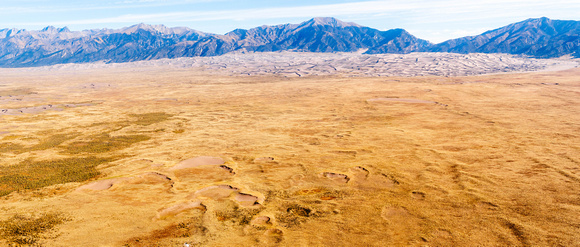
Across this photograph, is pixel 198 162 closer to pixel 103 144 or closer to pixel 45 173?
pixel 45 173

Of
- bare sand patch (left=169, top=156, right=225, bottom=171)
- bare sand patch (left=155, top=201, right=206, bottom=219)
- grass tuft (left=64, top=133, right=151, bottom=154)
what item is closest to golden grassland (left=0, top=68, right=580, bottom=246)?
bare sand patch (left=155, top=201, right=206, bottom=219)

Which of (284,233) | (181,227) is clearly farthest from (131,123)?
(284,233)

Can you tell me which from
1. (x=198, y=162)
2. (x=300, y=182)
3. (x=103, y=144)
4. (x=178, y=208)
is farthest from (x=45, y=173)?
(x=300, y=182)

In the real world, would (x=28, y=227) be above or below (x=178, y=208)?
above

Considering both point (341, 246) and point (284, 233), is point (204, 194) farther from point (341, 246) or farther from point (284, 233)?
point (341, 246)

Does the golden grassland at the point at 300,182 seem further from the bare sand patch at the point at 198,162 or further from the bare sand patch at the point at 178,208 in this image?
the bare sand patch at the point at 198,162

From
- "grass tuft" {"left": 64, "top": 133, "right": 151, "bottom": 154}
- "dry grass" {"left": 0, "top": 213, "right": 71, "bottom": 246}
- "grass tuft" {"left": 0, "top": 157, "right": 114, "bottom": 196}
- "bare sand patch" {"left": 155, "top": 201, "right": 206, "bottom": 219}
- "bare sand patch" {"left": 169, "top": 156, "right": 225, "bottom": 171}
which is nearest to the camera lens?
"dry grass" {"left": 0, "top": 213, "right": 71, "bottom": 246}

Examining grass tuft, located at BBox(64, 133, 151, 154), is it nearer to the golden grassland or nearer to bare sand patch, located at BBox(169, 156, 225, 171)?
the golden grassland

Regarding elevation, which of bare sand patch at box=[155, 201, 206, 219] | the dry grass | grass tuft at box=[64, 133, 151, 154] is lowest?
grass tuft at box=[64, 133, 151, 154]
